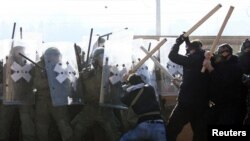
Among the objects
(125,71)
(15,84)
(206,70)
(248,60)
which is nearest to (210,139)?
(206,70)

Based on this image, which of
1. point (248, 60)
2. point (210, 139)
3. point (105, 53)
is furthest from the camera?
point (105, 53)

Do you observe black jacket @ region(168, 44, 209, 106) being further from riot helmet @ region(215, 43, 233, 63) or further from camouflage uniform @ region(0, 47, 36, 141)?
camouflage uniform @ region(0, 47, 36, 141)

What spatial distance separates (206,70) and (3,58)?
3.48m

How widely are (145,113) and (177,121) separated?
1.99ft

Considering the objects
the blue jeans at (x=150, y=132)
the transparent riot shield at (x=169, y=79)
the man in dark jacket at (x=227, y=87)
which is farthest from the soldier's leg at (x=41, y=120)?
the man in dark jacket at (x=227, y=87)

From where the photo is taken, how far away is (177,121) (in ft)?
27.8

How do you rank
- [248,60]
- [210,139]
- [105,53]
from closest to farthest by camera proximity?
1. [210,139]
2. [248,60]
3. [105,53]

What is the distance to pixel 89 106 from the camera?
9.71 meters

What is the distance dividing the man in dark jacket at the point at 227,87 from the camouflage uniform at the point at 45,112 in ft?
8.30

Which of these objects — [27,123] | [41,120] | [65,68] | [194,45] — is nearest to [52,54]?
[65,68]

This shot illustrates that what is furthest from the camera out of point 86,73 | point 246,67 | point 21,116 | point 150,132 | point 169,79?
point 169,79

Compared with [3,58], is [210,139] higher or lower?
lower

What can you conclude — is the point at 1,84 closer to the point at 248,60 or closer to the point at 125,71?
the point at 125,71

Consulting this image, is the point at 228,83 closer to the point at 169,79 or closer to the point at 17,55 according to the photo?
the point at 169,79
